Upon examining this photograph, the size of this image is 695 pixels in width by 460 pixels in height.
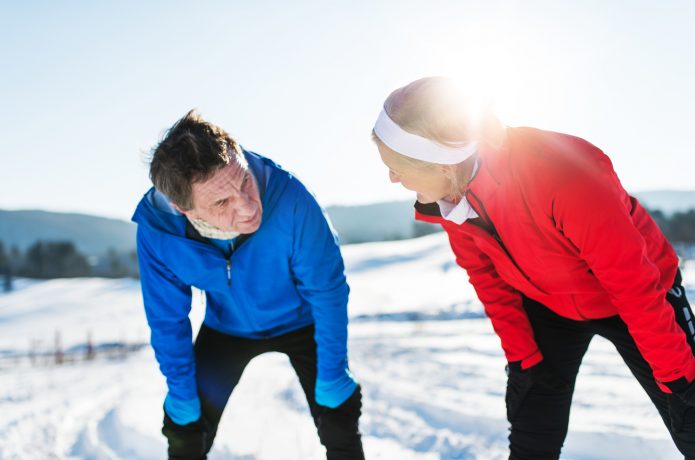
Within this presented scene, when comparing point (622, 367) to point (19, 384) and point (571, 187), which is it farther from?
point (19, 384)

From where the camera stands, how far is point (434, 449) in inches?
122

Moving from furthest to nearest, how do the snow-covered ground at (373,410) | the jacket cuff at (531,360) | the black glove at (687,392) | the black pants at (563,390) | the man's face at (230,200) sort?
the snow-covered ground at (373,410)
the jacket cuff at (531,360)
the man's face at (230,200)
the black pants at (563,390)
the black glove at (687,392)

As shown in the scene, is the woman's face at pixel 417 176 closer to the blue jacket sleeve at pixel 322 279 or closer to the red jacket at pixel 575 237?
the red jacket at pixel 575 237

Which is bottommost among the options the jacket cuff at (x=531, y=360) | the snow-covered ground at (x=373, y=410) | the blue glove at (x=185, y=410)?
the snow-covered ground at (x=373, y=410)

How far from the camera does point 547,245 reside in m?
1.53

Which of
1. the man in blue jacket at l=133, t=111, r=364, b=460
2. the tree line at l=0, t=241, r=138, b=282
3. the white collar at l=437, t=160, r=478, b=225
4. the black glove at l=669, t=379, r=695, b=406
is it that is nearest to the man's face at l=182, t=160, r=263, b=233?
the man in blue jacket at l=133, t=111, r=364, b=460

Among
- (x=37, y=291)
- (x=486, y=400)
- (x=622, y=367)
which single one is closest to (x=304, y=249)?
(x=486, y=400)

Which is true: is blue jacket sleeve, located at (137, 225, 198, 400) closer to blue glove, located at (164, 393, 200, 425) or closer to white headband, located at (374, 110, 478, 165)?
blue glove, located at (164, 393, 200, 425)

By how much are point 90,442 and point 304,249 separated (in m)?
2.81

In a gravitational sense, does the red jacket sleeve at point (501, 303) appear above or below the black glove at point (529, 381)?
above

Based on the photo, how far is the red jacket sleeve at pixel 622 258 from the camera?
4.40 feet

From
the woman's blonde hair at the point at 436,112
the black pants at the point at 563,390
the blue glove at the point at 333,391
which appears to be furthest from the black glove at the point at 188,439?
the woman's blonde hair at the point at 436,112

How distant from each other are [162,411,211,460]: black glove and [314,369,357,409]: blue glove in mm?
480

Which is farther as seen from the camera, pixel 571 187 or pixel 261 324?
pixel 261 324
